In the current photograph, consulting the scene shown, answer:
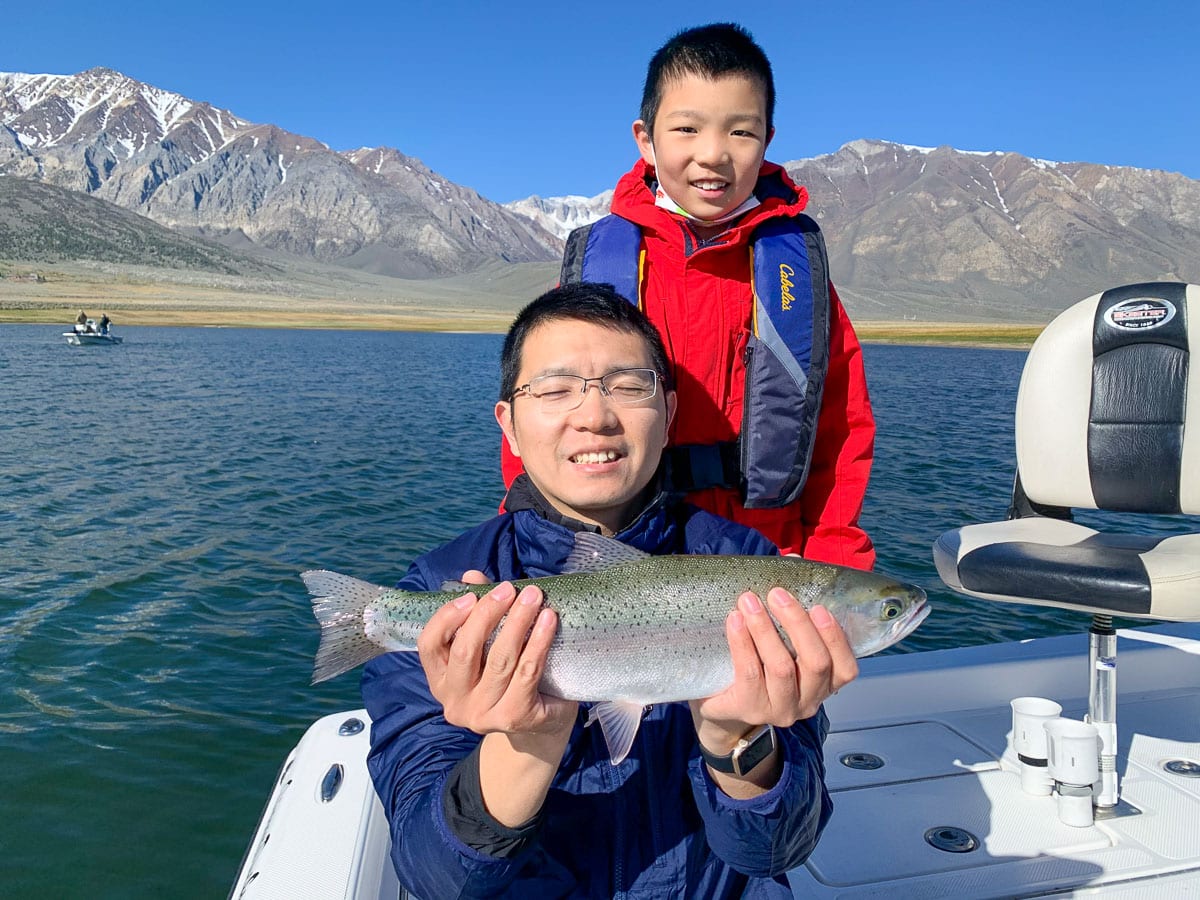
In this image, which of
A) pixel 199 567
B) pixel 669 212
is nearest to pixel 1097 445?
pixel 669 212

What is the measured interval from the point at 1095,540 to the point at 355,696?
7470 millimetres

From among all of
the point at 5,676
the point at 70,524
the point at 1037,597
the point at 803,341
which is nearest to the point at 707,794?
the point at 803,341

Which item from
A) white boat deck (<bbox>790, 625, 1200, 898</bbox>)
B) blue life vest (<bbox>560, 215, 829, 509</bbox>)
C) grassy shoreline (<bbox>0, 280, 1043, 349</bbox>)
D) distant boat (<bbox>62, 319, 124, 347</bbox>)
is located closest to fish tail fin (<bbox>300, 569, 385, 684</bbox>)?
blue life vest (<bbox>560, 215, 829, 509</bbox>)

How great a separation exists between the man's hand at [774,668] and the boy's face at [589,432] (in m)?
0.67

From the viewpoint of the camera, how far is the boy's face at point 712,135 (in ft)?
12.1

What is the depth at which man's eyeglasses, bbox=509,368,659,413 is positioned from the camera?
10.0 feet

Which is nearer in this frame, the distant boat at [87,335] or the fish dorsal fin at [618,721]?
the fish dorsal fin at [618,721]

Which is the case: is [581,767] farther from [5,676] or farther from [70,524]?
[70,524]

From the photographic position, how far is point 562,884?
2729 mm

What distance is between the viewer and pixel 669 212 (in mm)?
4047

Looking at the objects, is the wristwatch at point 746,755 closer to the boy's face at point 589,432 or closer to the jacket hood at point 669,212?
the boy's face at point 589,432

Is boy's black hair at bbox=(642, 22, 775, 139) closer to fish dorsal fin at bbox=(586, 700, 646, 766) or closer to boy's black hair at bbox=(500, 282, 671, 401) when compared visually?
boy's black hair at bbox=(500, 282, 671, 401)

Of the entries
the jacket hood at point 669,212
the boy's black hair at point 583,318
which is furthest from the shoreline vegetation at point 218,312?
the boy's black hair at point 583,318

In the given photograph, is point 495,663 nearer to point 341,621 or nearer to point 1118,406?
point 341,621
